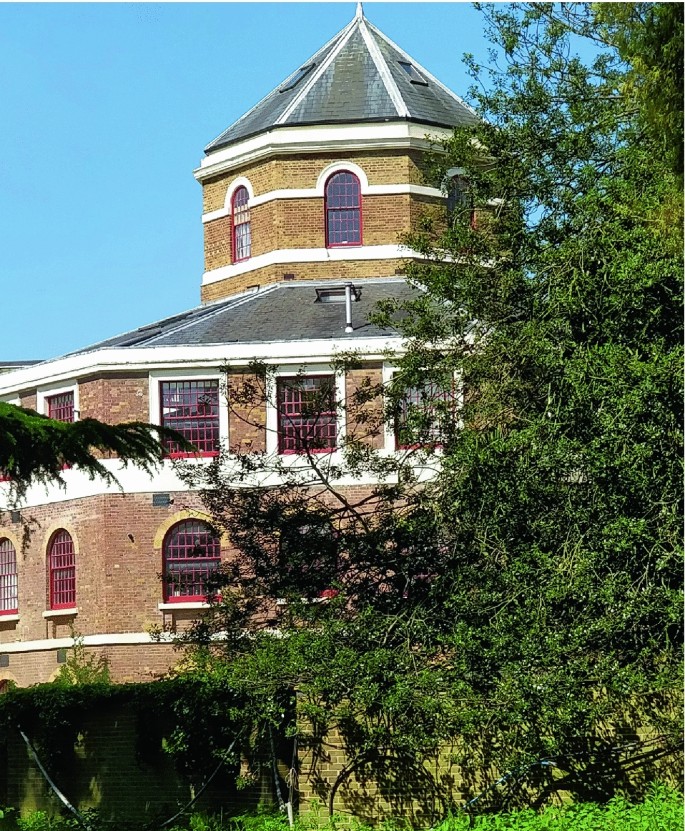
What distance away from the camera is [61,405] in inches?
1463

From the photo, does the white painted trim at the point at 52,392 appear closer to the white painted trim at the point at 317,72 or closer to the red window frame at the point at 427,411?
the white painted trim at the point at 317,72

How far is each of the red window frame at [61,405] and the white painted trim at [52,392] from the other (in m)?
0.07

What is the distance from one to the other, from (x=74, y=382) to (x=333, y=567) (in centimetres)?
1565

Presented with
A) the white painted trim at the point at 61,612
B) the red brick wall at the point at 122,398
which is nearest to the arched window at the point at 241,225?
the red brick wall at the point at 122,398

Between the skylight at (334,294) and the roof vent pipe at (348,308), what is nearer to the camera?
the roof vent pipe at (348,308)

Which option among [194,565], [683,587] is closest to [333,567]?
[683,587]

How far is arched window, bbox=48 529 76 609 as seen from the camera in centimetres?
A: 3628

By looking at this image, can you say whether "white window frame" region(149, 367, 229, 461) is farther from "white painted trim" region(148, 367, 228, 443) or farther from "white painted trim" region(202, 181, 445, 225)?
"white painted trim" region(202, 181, 445, 225)

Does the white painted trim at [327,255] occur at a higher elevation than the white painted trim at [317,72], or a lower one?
→ lower

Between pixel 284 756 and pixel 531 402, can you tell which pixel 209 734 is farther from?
pixel 531 402

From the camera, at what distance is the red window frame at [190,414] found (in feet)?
115

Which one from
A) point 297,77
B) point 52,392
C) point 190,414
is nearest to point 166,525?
point 190,414

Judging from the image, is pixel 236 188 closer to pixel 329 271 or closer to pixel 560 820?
pixel 329 271

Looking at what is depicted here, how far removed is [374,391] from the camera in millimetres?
23594
